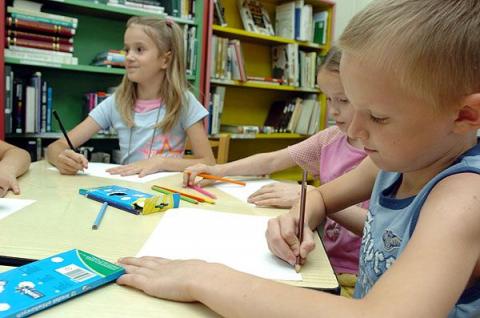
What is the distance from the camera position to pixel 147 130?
1820mm

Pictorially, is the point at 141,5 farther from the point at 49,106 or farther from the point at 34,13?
the point at 49,106

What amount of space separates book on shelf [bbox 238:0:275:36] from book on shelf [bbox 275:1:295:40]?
0.11m

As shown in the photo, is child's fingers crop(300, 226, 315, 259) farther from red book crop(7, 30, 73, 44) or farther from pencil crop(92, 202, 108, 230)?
red book crop(7, 30, 73, 44)

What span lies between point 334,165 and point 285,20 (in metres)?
2.27

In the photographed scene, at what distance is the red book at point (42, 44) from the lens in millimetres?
2145

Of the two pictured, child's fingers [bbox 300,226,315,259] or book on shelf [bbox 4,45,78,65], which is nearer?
child's fingers [bbox 300,226,315,259]

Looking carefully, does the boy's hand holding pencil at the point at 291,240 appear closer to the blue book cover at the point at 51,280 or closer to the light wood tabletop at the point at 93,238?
the light wood tabletop at the point at 93,238

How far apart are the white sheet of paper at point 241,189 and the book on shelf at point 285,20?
2268 mm

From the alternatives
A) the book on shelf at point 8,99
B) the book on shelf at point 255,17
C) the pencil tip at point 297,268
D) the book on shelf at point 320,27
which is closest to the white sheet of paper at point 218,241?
the pencil tip at point 297,268

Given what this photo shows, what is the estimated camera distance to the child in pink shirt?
981 mm

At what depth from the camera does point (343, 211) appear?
0.97 metres

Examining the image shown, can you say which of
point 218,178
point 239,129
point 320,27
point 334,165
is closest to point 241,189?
point 218,178

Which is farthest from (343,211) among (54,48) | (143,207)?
(54,48)

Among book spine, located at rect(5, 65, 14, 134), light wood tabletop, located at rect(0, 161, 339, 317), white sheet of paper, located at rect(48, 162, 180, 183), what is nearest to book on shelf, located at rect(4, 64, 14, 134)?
book spine, located at rect(5, 65, 14, 134)
